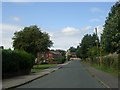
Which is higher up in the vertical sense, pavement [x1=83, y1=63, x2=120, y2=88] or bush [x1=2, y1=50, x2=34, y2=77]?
bush [x1=2, y1=50, x2=34, y2=77]

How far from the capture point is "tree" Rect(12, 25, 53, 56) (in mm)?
76125

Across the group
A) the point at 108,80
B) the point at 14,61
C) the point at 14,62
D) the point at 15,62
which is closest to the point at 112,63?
the point at 15,62

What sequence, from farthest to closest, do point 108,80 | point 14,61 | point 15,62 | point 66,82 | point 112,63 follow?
point 112,63
point 15,62
point 14,61
point 108,80
point 66,82

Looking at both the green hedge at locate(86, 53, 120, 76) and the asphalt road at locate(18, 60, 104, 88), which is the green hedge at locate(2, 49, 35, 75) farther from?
the green hedge at locate(86, 53, 120, 76)

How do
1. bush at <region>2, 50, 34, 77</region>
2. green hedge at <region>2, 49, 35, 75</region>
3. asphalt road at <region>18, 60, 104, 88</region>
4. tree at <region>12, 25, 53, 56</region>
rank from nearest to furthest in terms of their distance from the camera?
1. asphalt road at <region>18, 60, 104, 88</region>
2. green hedge at <region>2, 49, 35, 75</region>
3. bush at <region>2, 50, 34, 77</region>
4. tree at <region>12, 25, 53, 56</region>

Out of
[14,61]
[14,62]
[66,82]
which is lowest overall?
[66,82]

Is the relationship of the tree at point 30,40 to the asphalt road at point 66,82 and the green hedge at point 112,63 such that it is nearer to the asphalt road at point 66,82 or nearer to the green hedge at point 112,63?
the green hedge at point 112,63

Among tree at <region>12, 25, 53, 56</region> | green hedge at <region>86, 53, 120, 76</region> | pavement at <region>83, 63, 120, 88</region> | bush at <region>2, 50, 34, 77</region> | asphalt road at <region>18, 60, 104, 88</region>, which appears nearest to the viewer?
pavement at <region>83, 63, 120, 88</region>

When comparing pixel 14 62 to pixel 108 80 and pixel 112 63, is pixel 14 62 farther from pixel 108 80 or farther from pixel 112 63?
pixel 112 63

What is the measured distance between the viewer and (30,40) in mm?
76500

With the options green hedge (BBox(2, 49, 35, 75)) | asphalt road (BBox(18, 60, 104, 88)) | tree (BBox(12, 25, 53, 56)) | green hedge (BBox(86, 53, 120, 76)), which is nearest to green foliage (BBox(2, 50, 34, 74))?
green hedge (BBox(2, 49, 35, 75))

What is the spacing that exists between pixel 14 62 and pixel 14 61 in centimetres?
33

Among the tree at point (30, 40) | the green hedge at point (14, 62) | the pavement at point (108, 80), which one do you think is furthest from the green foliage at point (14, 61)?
the tree at point (30, 40)

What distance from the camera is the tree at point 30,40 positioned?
76125 millimetres
